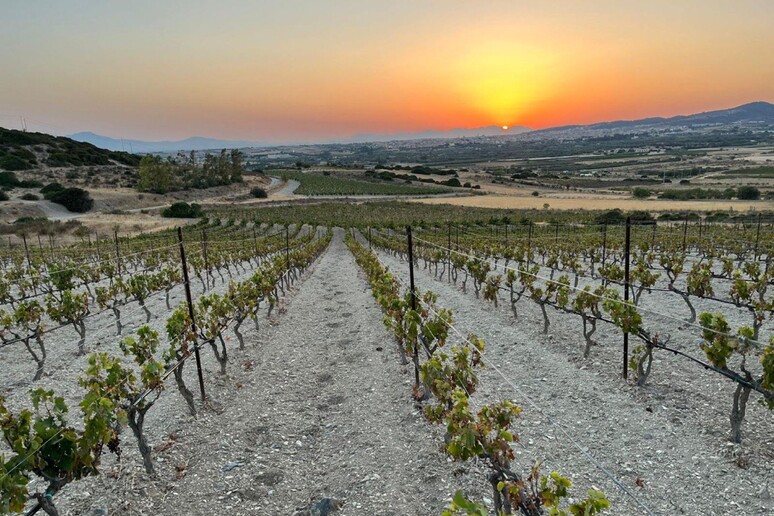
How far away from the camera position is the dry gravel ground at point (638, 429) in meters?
5.53

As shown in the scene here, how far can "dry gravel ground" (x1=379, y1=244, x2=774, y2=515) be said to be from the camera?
5527 mm

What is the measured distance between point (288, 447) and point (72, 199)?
62.5m

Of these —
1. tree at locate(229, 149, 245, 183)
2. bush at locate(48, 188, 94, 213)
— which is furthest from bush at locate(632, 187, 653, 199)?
bush at locate(48, 188, 94, 213)

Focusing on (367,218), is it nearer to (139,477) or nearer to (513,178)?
(139,477)

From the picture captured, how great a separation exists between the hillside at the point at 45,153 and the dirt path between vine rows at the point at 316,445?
8412cm

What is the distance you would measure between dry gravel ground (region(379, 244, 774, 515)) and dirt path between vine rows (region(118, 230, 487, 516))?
147 cm

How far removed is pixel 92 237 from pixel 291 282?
34.6 meters

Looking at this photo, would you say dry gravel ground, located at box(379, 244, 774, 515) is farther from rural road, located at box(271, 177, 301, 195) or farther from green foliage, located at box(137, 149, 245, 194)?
rural road, located at box(271, 177, 301, 195)

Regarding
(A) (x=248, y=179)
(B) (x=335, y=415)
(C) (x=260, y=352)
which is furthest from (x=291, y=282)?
(A) (x=248, y=179)

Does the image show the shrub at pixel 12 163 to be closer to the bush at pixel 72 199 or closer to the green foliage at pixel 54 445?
the bush at pixel 72 199

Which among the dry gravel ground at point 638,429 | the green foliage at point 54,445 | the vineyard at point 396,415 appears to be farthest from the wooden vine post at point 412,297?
the green foliage at point 54,445

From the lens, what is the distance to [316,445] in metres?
7.05

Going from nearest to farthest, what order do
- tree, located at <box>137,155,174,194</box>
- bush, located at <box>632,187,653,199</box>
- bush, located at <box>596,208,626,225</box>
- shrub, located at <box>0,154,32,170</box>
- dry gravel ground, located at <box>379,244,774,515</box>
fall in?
dry gravel ground, located at <box>379,244,774,515</box> → bush, located at <box>596,208,626,225</box> → tree, located at <box>137,155,174,194</box> → shrub, located at <box>0,154,32,170</box> → bush, located at <box>632,187,653,199</box>

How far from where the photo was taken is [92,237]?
44781 mm
